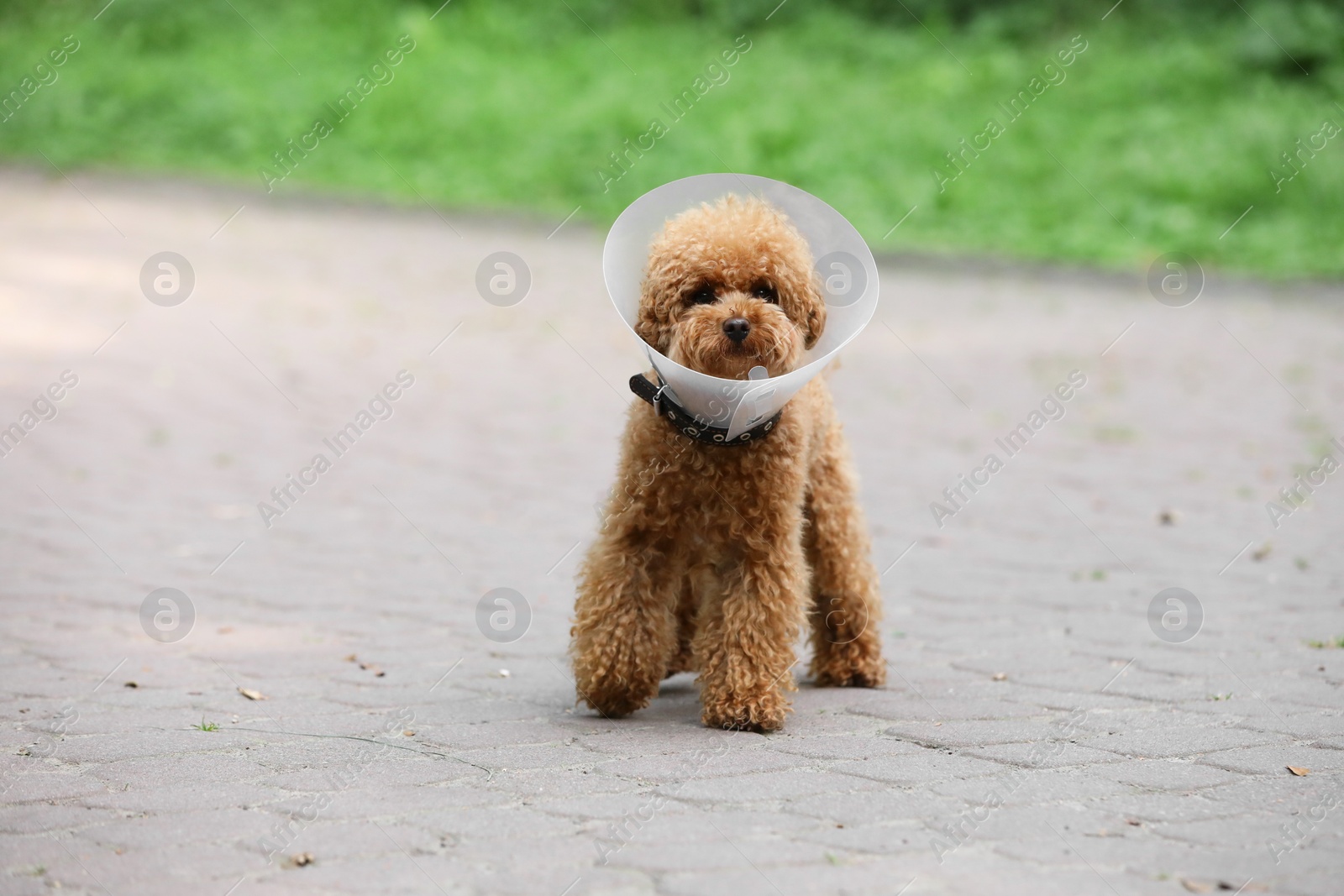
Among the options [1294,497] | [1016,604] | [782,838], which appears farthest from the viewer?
[1294,497]

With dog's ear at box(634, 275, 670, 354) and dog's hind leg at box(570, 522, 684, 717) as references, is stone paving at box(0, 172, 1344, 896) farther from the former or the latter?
dog's ear at box(634, 275, 670, 354)

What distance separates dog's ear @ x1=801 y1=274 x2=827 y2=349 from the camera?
13.7ft

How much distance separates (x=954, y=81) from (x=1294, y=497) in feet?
50.9

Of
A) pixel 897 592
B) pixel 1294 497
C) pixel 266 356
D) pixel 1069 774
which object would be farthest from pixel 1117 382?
pixel 1069 774

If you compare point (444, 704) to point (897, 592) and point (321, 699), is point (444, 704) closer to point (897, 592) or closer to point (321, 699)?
point (321, 699)

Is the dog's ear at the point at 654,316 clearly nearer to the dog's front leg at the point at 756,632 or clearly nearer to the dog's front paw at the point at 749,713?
the dog's front leg at the point at 756,632

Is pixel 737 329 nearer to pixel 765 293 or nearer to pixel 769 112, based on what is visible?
pixel 765 293

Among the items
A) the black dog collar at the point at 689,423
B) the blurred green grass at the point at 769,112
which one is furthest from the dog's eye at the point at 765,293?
the blurred green grass at the point at 769,112

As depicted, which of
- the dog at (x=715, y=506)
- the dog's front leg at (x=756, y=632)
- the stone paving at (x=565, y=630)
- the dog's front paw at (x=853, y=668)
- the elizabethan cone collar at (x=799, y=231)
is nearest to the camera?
the stone paving at (x=565, y=630)

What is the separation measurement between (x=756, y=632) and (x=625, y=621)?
0.42 metres

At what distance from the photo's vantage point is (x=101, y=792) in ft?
11.4

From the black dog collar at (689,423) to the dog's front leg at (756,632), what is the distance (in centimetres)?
26

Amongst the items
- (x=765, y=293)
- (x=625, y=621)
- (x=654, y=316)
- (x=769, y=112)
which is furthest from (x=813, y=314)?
(x=769, y=112)

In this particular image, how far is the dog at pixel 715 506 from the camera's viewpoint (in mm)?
4039
